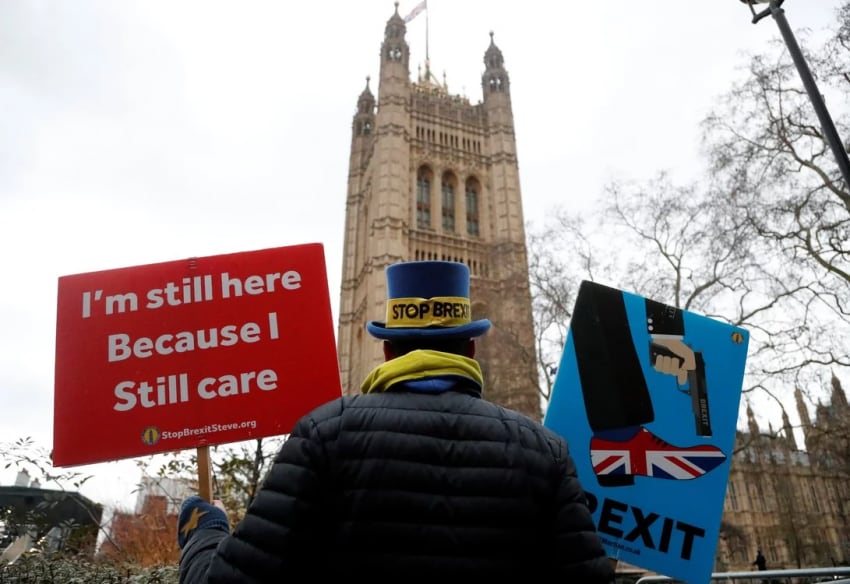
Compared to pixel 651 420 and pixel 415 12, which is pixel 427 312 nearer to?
pixel 651 420

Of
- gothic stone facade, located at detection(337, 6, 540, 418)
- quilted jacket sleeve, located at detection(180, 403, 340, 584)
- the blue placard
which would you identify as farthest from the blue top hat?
gothic stone facade, located at detection(337, 6, 540, 418)

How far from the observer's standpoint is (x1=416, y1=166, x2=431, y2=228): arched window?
133 ft

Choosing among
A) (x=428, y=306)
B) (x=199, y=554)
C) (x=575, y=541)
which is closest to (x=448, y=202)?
(x=428, y=306)

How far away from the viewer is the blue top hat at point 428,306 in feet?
5.14

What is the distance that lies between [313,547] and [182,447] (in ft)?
4.98

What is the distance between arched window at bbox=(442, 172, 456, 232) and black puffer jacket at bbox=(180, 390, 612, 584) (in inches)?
1566

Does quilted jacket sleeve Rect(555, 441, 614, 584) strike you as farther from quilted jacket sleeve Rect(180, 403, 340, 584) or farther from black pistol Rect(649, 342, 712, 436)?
black pistol Rect(649, 342, 712, 436)

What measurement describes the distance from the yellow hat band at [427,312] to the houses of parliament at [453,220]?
2972 cm

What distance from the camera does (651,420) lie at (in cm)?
229

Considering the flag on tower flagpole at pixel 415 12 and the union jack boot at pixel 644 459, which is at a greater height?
the flag on tower flagpole at pixel 415 12

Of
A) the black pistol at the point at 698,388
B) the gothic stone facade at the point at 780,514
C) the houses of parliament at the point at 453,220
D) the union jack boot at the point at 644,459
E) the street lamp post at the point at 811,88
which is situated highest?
the houses of parliament at the point at 453,220

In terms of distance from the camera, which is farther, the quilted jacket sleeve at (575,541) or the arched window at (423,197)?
the arched window at (423,197)

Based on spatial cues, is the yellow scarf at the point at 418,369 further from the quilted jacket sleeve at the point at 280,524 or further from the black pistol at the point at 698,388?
the black pistol at the point at 698,388

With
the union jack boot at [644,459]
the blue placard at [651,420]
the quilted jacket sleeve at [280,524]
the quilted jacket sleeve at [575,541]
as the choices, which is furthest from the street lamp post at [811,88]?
the quilted jacket sleeve at [280,524]
